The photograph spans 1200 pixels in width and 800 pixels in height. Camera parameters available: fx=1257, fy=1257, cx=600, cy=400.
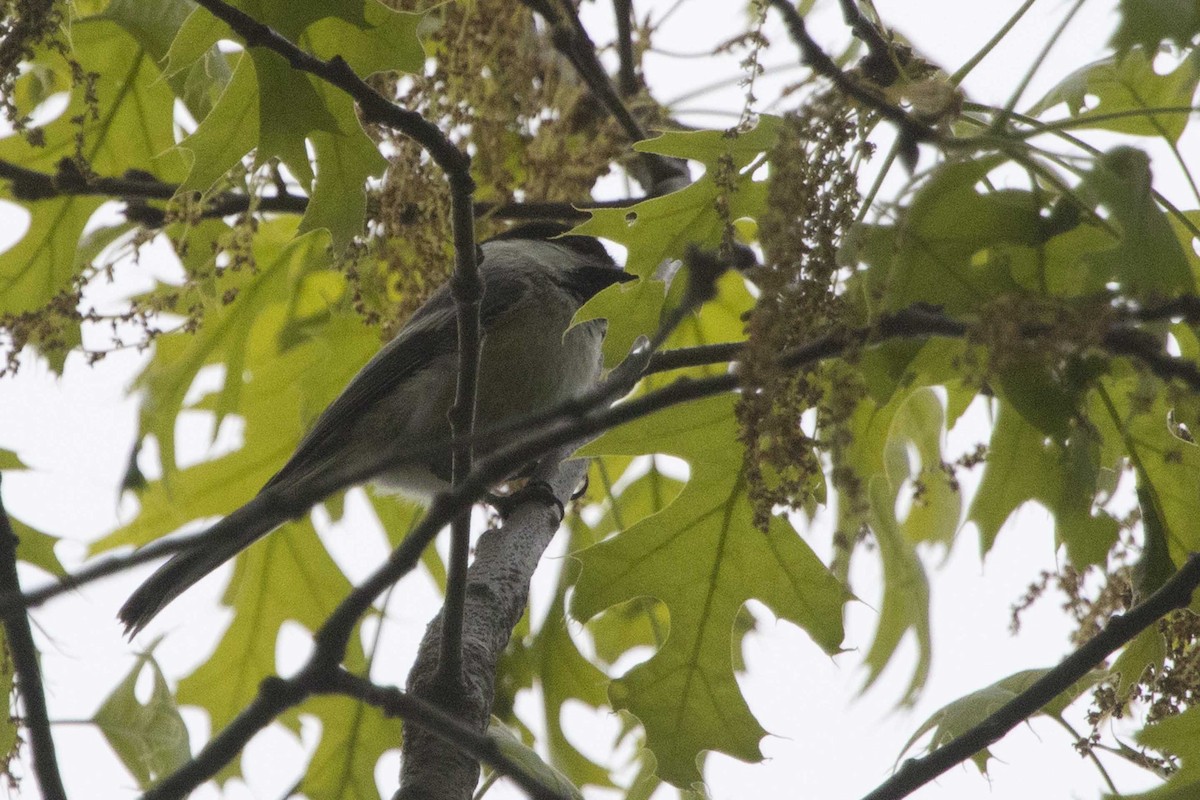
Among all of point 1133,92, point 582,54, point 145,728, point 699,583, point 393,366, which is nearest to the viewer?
point 1133,92

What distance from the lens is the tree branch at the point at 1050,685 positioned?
1964 mm

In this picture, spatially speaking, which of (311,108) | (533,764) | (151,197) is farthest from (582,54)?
(533,764)

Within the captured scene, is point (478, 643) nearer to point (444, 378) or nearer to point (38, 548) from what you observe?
point (38, 548)

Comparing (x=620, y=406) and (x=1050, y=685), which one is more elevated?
(x=620, y=406)

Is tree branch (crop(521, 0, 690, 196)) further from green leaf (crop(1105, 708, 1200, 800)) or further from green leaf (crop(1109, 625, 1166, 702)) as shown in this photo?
green leaf (crop(1105, 708, 1200, 800))

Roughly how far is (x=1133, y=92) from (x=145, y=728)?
8.49 feet

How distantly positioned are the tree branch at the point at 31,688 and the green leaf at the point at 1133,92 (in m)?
2.03

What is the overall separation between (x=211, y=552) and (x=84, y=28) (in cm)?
148

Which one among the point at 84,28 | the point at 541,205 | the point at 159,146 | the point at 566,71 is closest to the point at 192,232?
the point at 159,146

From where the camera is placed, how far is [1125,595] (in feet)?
7.64

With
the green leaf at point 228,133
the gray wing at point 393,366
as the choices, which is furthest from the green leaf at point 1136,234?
the gray wing at point 393,366

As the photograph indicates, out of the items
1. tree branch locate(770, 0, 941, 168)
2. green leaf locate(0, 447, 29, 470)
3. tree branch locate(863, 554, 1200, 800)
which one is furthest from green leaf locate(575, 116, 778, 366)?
green leaf locate(0, 447, 29, 470)

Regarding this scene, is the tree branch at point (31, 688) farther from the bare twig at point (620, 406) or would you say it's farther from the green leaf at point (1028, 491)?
the green leaf at point (1028, 491)

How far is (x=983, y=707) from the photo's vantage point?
248cm
